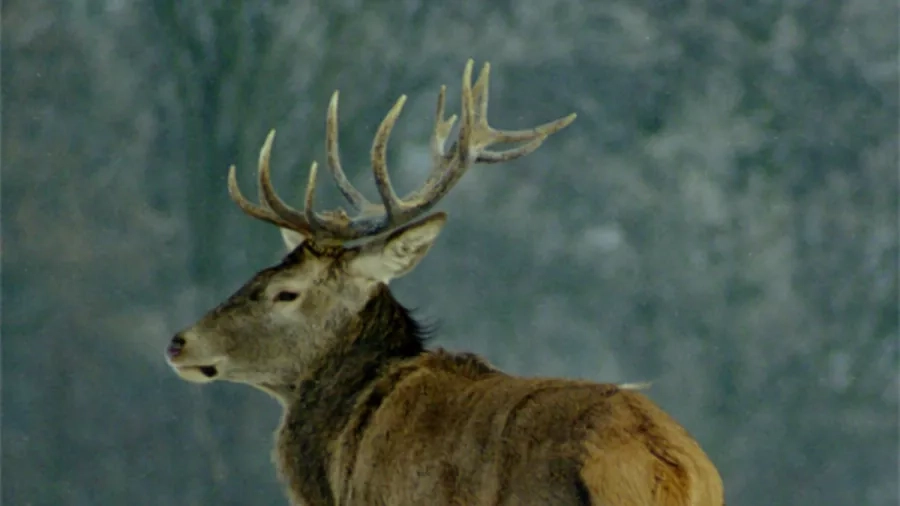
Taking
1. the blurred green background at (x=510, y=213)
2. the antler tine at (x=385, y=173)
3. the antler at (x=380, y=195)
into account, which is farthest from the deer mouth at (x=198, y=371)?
the blurred green background at (x=510, y=213)

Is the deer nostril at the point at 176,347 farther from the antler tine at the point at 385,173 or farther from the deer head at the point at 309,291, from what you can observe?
the antler tine at the point at 385,173

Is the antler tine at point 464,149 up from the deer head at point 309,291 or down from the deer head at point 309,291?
up

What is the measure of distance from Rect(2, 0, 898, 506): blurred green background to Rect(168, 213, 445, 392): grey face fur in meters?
1.81

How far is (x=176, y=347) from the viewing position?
2709 millimetres

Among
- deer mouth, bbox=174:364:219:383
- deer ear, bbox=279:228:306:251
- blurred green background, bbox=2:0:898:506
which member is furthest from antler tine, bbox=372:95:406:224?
blurred green background, bbox=2:0:898:506

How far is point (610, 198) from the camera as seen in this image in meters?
4.74

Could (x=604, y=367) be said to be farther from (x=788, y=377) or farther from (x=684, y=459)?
(x=684, y=459)

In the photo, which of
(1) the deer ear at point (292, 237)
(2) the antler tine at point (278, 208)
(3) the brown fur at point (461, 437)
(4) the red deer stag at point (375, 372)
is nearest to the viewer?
(3) the brown fur at point (461, 437)

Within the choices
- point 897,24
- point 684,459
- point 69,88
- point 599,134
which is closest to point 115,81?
point 69,88

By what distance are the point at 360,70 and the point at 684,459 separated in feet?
10.7

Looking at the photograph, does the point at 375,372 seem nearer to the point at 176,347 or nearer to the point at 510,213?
the point at 176,347

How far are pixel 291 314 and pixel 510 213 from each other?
215 centimetres

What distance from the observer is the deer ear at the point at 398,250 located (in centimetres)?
269

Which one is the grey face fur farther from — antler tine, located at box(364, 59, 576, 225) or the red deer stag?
antler tine, located at box(364, 59, 576, 225)
